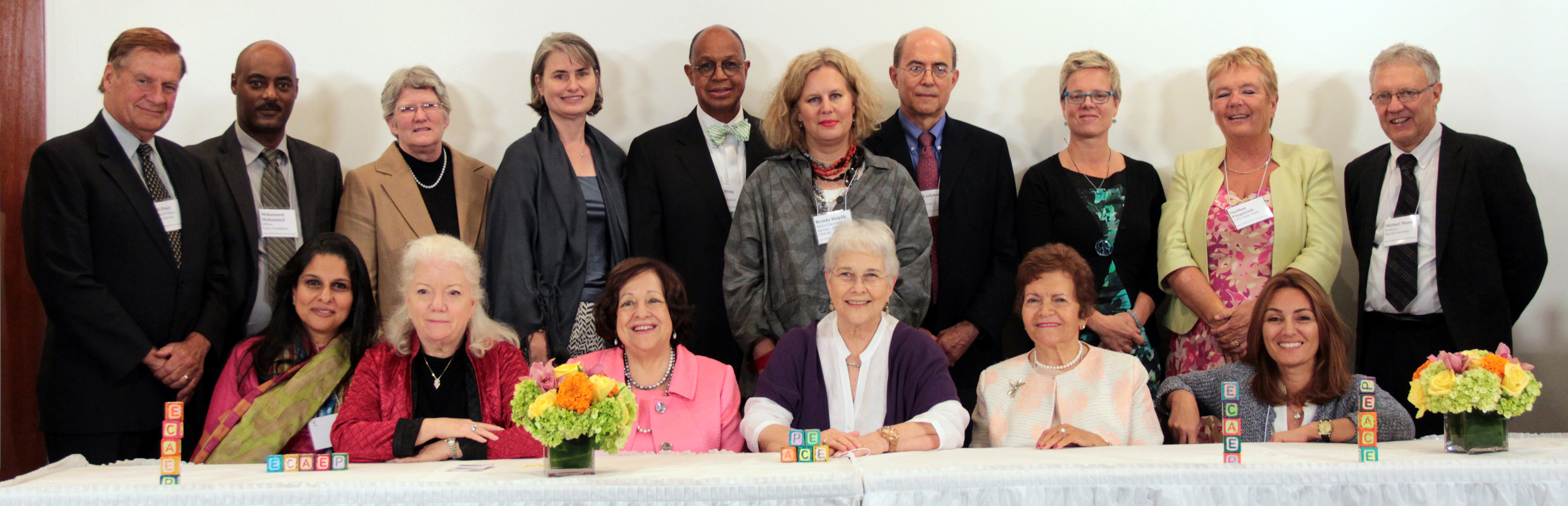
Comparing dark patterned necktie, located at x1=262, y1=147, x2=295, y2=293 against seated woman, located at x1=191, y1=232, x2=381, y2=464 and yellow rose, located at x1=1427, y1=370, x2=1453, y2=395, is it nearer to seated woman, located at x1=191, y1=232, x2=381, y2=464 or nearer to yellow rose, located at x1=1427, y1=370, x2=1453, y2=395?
seated woman, located at x1=191, y1=232, x2=381, y2=464

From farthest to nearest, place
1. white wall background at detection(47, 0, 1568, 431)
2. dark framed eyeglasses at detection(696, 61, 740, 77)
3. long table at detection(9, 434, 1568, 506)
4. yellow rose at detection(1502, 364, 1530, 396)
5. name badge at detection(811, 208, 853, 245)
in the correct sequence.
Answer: white wall background at detection(47, 0, 1568, 431)
dark framed eyeglasses at detection(696, 61, 740, 77)
name badge at detection(811, 208, 853, 245)
yellow rose at detection(1502, 364, 1530, 396)
long table at detection(9, 434, 1568, 506)

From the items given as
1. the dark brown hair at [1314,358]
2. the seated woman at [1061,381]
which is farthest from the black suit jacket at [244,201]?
the dark brown hair at [1314,358]

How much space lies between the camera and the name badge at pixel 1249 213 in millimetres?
3553

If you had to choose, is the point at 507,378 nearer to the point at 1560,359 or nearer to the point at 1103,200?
the point at 1103,200

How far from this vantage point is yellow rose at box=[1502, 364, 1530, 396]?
7.43ft

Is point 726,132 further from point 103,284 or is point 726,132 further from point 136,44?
point 103,284

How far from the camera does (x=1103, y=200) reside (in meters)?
3.67

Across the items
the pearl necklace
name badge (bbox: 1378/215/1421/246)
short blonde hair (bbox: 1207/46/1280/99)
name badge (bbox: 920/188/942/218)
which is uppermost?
short blonde hair (bbox: 1207/46/1280/99)

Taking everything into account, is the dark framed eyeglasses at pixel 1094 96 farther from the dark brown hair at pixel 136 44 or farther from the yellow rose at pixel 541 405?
the dark brown hair at pixel 136 44

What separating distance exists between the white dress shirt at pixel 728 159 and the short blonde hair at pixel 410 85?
2.94 feet

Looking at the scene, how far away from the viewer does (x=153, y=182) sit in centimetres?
330

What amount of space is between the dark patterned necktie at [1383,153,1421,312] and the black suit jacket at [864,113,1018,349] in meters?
1.30

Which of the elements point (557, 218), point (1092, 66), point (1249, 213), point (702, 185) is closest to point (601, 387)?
point (557, 218)

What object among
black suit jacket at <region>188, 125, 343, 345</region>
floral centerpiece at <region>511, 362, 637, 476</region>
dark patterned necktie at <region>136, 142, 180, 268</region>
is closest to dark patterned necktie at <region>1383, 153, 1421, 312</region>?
floral centerpiece at <region>511, 362, 637, 476</region>
